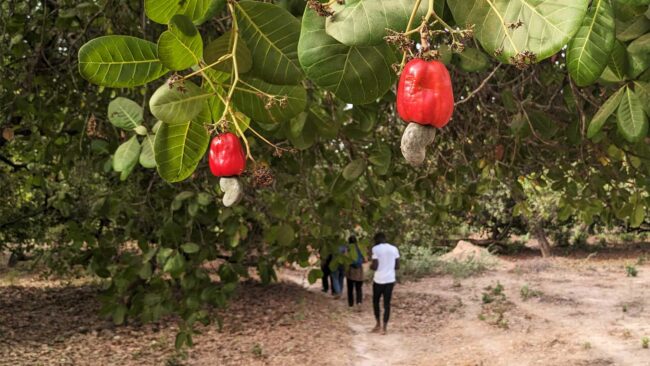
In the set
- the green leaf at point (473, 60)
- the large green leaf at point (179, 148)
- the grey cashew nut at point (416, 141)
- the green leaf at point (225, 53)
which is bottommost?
the grey cashew nut at point (416, 141)

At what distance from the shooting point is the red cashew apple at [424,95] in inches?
26.4

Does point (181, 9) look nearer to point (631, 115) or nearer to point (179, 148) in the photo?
point (179, 148)

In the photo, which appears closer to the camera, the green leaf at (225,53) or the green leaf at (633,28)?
the green leaf at (225,53)

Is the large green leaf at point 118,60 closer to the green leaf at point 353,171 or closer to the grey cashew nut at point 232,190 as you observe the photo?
the grey cashew nut at point 232,190

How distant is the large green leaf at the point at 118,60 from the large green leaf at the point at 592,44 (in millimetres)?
651

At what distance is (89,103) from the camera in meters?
3.62

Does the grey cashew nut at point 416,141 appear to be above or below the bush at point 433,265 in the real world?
above

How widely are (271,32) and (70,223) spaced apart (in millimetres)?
3777

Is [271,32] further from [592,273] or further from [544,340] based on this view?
[592,273]

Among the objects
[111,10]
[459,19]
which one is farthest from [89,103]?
[459,19]

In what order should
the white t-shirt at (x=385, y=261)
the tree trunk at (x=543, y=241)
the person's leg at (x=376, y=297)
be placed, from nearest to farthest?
the white t-shirt at (x=385, y=261), the person's leg at (x=376, y=297), the tree trunk at (x=543, y=241)

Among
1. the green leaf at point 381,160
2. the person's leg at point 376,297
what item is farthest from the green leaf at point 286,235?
the person's leg at point 376,297

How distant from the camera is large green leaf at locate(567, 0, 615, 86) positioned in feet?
2.86

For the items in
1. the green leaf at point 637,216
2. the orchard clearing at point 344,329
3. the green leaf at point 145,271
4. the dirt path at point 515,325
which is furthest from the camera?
the dirt path at point 515,325
